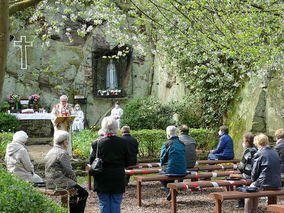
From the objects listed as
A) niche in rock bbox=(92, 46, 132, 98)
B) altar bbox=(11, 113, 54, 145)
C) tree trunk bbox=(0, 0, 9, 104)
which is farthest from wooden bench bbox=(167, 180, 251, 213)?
niche in rock bbox=(92, 46, 132, 98)

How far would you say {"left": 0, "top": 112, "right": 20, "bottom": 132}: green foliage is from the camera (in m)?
17.2

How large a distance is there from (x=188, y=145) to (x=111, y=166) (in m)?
3.58

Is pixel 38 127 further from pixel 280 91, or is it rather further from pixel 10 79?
pixel 280 91

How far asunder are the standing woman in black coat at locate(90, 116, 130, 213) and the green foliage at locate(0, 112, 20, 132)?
12758 millimetres

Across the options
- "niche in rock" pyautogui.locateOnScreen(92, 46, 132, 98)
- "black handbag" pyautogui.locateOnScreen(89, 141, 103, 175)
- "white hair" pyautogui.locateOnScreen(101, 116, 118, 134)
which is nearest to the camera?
"black handbag" pyautogui.locateOnScreen(89, 141, 103, 175)

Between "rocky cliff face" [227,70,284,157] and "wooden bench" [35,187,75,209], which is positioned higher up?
"rocky cliff face" [227,70,284,157]

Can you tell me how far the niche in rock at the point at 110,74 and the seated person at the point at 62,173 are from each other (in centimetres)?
1695

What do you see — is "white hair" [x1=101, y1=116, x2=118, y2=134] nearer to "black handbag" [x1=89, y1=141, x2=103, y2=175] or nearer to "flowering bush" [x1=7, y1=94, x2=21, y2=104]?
"black handbag" [x1=89, y1=141, x2=103, y2=175]

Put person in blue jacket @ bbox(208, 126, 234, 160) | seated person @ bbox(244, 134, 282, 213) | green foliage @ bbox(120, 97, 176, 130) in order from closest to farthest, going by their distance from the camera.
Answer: seated person @ bbox(244, 134, 282, 213) < person in blue jacket @ bbox(208, 126, 234, 160) < green foliage @ bbox(120, 97, 176, 130)

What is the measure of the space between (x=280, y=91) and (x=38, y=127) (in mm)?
13052

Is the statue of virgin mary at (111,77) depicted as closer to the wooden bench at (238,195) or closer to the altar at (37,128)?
the altar at (37,128)

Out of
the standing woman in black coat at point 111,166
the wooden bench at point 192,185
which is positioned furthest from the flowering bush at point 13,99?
the standing woman in black coat at point 111,166

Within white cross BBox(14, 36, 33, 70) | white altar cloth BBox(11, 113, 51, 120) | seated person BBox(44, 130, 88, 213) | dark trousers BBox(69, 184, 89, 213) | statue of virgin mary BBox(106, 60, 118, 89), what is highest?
white cross BBox(14, 36, 33, 70)

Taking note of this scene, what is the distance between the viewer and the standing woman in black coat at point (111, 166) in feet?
17.7
